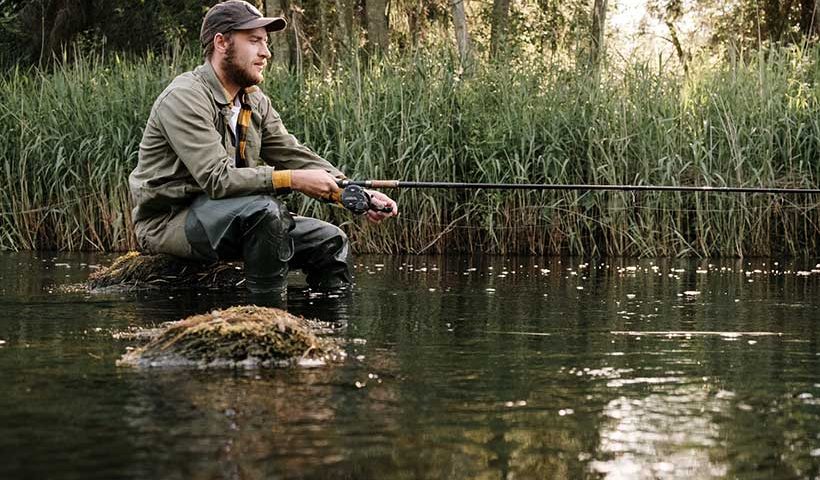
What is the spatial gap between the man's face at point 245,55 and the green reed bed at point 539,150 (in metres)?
3.91

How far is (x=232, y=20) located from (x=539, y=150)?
4691mm

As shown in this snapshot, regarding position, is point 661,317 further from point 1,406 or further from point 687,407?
point 1,406

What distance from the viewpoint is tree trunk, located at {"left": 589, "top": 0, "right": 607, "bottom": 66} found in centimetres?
1112

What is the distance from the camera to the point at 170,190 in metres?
6.70

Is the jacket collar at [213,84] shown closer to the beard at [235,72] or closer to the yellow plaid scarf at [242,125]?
the beard at [235,72]

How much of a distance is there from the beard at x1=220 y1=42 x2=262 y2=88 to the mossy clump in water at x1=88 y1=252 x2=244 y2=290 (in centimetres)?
106

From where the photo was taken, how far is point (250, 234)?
6.61 metres

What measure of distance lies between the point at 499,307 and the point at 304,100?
201 inches

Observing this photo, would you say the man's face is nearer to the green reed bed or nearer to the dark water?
the dark water

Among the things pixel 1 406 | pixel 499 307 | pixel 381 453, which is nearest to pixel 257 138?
pixel 499 307

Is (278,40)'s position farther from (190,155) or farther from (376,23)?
(190,155)

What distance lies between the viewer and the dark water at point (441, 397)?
298cm

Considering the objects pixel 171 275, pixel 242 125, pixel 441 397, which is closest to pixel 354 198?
pixel 242 125

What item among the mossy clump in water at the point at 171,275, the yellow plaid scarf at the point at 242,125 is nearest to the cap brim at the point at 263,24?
the yellow plaid scarf at the point at 242,125
